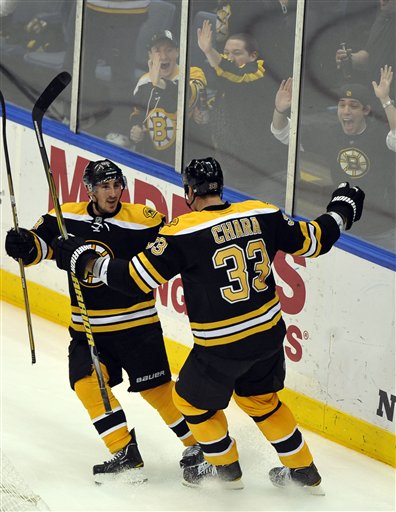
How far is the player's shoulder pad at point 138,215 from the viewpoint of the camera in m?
4.30

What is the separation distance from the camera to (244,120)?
527 cm

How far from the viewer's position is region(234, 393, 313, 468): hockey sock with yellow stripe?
414 cm

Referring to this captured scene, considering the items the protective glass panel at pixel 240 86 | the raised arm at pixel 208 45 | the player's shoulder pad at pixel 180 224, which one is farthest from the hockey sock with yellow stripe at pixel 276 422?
the raised arm at pixel 208 45

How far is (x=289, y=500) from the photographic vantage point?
4262 mm

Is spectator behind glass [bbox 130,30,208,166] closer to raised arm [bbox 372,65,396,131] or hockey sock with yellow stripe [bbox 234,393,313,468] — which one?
raised arm [bbox 372,65,396,131]

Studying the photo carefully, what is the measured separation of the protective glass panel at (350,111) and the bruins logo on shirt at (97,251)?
3.72ft

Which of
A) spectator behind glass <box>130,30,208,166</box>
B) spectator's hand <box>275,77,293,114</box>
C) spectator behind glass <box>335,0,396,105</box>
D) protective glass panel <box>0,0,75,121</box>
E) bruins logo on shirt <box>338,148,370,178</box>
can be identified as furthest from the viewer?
protective glass panel <box>0,0,75,121</box>

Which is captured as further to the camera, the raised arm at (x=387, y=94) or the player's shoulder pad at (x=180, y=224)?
the raised arm at (x=387, y=94)

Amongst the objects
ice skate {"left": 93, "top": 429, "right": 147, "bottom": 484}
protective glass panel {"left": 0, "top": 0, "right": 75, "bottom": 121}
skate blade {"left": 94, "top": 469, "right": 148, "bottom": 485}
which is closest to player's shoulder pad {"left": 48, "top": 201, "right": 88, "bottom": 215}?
ice skate {"left": 93, "top": 429, "right": 147, "bottom": 484}

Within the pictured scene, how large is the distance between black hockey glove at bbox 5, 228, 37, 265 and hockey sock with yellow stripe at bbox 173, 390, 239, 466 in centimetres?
71

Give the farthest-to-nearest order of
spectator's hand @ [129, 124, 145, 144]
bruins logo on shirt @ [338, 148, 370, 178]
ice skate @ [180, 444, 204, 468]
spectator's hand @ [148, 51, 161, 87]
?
1. spectator's hand @ [129, 124, 145, 144]
2. spectator's hand @ [148, 51, 161, 87]
3. bruins logo on shirt @ [338, 148, 370, 178]
4. ice skate @ [180, 444, 204, 468]

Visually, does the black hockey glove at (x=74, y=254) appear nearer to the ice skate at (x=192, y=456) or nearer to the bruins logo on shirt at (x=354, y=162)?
the ice skate at (x=192, y=456)

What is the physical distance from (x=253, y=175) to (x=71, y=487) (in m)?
1.68

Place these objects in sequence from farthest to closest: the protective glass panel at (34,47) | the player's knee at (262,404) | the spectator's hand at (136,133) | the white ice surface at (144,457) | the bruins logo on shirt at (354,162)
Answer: the protective glass panel at (34,47) < the spectator's hand at (136,133) < the bruins logo on shirt at (354,162) < the white ice surface at (144,457) < the player's knee at (262,404)
